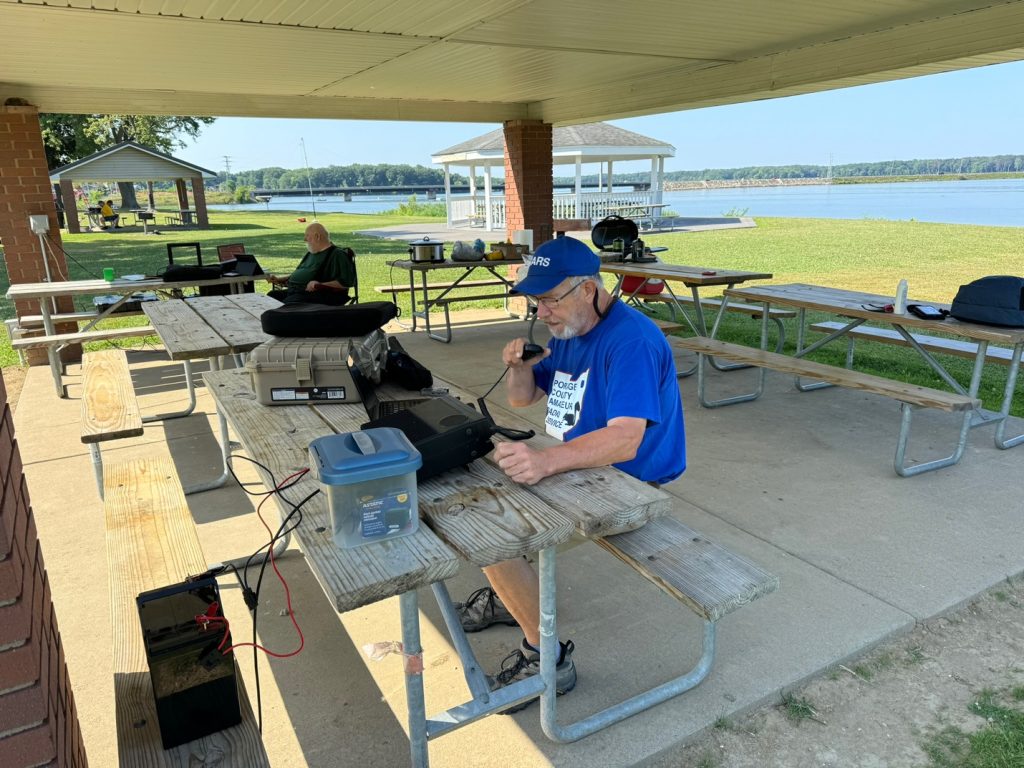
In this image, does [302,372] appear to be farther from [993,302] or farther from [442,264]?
[442,264]

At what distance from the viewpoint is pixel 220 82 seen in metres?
6.70

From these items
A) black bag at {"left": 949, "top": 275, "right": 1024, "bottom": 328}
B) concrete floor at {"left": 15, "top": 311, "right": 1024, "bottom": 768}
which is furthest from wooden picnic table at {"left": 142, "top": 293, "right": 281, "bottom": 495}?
black bag at {"left": 949, "top": 275, "right": 1024, "bottom": 328}

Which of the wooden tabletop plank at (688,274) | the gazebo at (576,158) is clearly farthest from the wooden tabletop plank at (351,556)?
the gazebo at (576,158)

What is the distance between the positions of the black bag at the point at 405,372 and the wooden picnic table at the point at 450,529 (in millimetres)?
273

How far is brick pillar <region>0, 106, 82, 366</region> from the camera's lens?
263 inches

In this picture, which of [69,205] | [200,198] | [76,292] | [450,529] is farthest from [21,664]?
[69,205]

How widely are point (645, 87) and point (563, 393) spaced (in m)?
6.13

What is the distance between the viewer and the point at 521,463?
1754 millimetres

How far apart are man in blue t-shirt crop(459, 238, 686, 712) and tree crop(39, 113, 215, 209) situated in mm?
34570

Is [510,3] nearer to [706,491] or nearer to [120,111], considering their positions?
[706,491]

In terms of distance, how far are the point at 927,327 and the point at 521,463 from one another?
3664mm

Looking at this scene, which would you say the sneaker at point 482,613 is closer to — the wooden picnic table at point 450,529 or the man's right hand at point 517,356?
the wooden picnic table at point 450,529

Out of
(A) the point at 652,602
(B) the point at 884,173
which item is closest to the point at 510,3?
(A) the point at 652,602

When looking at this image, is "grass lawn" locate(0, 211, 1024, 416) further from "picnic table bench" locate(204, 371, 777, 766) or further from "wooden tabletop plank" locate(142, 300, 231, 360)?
"picnic table bench" locate(204, 371, 777, 766)
